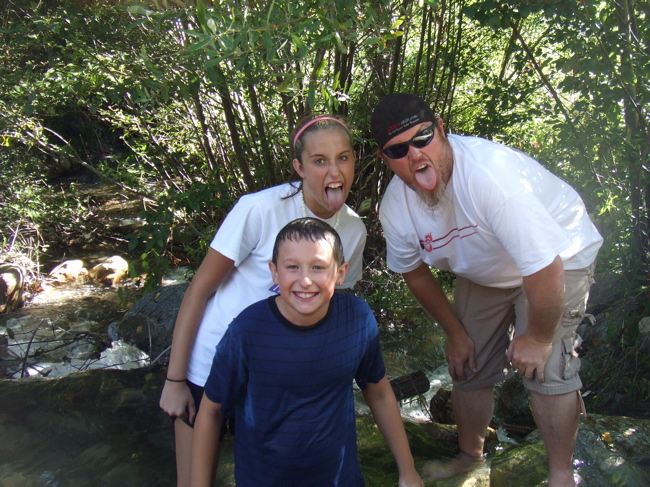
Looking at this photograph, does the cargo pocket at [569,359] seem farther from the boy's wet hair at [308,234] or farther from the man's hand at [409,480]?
the boy's wet hair at [308,234]

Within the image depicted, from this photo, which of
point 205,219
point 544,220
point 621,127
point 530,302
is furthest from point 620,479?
point 205,219

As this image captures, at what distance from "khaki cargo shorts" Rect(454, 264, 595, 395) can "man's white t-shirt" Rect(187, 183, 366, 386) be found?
0.98m

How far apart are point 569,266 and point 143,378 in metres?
2.41

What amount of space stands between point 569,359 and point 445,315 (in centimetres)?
58

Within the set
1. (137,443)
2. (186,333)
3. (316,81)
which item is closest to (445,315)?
(186,333)

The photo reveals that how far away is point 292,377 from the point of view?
6.27 ft

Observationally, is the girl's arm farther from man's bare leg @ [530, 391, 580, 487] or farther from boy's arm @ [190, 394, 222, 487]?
man's bare leg @ [530, 391, 580, 487]

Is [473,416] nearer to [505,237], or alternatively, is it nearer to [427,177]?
[505,237]

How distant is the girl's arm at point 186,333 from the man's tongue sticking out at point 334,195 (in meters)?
0.43

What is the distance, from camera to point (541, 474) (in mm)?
2594

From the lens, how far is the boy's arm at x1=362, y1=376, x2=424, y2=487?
6.79 feet

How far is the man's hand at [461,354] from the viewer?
2.75m

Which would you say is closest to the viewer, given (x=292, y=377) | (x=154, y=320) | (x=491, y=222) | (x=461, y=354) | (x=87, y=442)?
(x=292, y=377)

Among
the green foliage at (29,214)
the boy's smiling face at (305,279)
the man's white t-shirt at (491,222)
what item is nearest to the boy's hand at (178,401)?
the boy's smiling face at (305,279)
